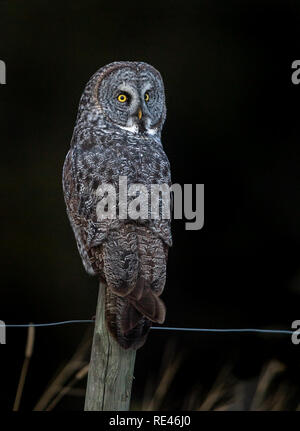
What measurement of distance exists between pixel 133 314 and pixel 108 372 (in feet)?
0.61

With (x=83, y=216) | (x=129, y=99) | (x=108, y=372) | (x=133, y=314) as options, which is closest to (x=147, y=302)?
(x=133, y=314)

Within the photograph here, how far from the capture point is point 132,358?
1813mm

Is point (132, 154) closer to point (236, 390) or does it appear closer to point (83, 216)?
point (83, 216)

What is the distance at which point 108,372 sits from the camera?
180cm

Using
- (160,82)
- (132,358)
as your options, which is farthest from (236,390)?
(160,82)

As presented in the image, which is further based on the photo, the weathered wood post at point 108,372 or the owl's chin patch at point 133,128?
the owl's chin patch at point 133,128

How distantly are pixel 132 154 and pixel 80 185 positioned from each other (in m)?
0.22

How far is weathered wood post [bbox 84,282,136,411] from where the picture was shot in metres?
1.80

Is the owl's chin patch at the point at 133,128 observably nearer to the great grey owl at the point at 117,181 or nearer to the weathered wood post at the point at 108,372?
the great grey owl at the point at 117,181

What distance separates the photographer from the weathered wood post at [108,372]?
1.80 m

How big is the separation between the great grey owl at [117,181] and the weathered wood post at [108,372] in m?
0.04

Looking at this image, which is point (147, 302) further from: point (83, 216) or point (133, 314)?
point (83, 216)

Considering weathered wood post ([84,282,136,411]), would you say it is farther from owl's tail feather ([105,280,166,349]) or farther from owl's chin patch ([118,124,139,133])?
owl's chin patch ([118,124,139,133])

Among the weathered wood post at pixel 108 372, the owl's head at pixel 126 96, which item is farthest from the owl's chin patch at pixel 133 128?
the weathered wood post at pixel 108 372
